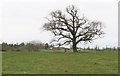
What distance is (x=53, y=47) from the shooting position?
50969 millimetres

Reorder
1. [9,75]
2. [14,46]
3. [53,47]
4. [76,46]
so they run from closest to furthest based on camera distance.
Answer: [9,75] < [76,46] < [53,47] < [14,46]

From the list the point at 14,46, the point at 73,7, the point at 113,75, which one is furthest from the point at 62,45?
the point at 113,75

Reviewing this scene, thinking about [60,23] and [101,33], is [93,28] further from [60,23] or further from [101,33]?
[60,23]

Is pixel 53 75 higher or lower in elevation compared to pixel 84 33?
lower

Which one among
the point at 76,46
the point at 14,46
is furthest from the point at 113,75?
the point at 14,46

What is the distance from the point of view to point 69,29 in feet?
159

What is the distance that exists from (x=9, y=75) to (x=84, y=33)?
36636 millimetres

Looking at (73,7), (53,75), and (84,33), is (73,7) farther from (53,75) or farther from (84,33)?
(53,75)

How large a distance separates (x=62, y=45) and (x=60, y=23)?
320cm

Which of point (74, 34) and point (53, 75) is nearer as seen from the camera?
point (53, 75)

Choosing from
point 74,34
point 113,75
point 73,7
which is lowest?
point 113,75

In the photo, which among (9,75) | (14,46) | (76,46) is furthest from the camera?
(14,46)

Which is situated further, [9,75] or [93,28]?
[93,28]

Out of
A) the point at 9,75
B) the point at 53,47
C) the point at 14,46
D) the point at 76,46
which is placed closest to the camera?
the point at 9,75
